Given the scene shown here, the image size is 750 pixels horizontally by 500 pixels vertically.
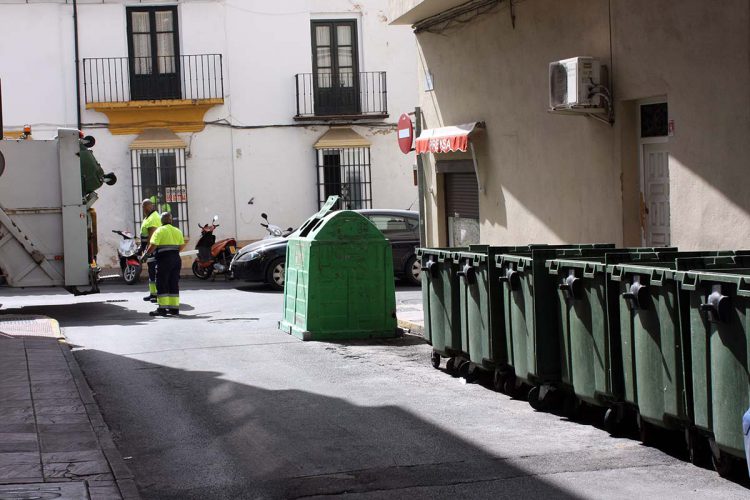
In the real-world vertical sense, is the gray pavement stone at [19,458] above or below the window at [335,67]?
below

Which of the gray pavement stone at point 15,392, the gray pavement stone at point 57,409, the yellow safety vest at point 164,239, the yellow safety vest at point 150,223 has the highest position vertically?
the yellow safety vest at point 150,223

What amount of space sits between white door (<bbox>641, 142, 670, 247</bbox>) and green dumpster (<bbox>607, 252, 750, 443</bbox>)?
3640 millimetres

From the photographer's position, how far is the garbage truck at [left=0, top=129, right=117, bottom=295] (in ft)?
56.2

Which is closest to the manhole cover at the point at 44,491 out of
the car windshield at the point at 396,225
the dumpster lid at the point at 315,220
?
the dumpster lid at the point at 315,220

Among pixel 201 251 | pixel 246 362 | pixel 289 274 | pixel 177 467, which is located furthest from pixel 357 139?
pixel 177 467

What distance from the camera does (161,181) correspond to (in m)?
27.3

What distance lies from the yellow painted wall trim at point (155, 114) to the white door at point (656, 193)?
1718 cm

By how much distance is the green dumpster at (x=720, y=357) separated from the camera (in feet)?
20.5

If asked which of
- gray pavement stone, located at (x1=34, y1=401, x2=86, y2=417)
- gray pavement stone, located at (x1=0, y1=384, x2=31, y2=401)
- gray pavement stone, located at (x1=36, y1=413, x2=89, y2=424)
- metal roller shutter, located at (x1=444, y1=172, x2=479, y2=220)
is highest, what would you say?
metal roller shutter, located at (x1=444, y1=172, x2=479, y2=220)

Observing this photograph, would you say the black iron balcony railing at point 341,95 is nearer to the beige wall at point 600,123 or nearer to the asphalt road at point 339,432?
the beige wall at point 600,123

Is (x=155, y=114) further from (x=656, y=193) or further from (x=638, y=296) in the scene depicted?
(x=638, y=296)

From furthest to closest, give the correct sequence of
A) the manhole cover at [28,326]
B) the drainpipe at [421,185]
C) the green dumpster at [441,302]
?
the drainpipe at [421,185]
the manhole cover at [28,326]
the green dumpster at [441,302]

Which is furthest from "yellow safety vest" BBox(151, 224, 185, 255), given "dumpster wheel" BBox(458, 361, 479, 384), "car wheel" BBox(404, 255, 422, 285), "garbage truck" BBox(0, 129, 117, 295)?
"dumpster wheel" BBox(458, 361, 479, 384)

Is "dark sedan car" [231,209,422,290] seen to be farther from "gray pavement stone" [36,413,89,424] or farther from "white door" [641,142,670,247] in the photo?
"gray pavement stone" [36,413,89,424]
